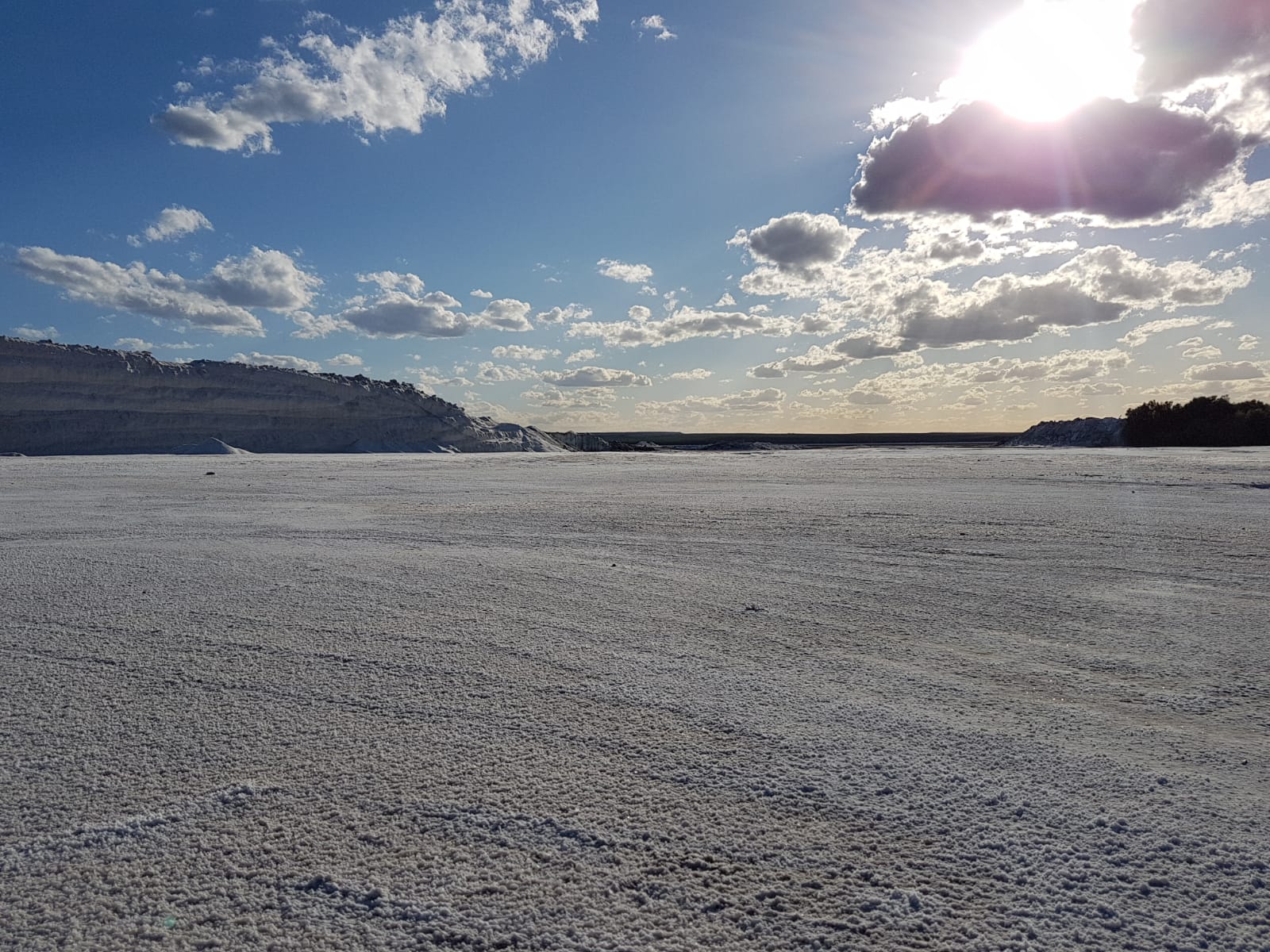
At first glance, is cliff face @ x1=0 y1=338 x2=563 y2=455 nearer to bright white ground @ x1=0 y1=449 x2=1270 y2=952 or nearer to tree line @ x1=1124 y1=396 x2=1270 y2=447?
tree line @ x1=1124 y1=396 x2=1270 y2=447

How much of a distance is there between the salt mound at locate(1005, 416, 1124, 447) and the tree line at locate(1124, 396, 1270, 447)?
555 millimetres

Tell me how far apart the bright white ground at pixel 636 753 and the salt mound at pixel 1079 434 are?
30.8 metres

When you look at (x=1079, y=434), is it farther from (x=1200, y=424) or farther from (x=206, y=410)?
(x=206, y=410)

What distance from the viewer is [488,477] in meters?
13.3

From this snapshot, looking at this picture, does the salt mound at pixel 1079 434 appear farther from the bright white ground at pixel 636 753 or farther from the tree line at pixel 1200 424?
the bright white ground at pixel 636 753

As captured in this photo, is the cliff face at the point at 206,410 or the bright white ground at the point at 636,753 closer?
the bright white ground at the point at 636,753

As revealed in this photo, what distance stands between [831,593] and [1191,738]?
1961 mm

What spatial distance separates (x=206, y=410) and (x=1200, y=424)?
143 ft

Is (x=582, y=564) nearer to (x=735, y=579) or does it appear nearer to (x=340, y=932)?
(x=735, y=579)

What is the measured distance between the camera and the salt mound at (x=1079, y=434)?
3086 cm

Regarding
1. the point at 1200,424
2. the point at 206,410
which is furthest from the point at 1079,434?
the point at 206,410

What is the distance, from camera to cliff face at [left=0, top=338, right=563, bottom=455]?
3097cm

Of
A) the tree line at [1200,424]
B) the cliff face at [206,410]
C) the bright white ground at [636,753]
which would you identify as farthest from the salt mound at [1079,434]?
the bright white ground at [636,753]

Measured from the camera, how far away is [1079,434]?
107 ft
